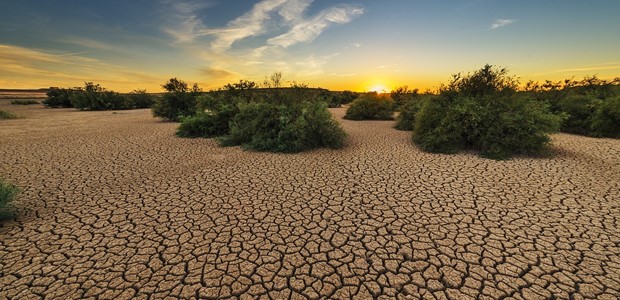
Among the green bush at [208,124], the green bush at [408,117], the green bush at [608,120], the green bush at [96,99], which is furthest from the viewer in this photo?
the green bush at [96,99]

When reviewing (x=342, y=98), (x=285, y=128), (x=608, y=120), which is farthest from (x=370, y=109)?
(x=342, y=98)

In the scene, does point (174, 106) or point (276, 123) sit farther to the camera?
point (174, 106)

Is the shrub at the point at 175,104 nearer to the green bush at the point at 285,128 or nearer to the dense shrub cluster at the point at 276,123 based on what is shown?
the dense shrub cluster at the point at 276,123

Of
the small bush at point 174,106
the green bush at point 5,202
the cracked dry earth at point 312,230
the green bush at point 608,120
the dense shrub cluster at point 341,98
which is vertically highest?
the dense shrub cluster at point 341,98

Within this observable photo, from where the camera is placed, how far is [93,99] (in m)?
25.9

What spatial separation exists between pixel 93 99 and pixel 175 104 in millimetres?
16974

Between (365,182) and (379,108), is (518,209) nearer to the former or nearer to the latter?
(365,182)

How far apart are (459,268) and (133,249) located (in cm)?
421

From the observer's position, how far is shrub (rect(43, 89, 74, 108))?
2888 cm

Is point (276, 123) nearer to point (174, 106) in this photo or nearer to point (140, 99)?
point (174, 106)

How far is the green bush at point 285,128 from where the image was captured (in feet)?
28.5

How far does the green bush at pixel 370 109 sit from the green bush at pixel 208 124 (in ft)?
30.9

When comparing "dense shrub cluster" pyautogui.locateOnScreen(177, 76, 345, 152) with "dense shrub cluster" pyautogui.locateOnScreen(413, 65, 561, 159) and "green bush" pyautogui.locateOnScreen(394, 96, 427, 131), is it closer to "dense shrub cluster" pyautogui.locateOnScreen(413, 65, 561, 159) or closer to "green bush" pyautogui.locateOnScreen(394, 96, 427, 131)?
"dense shrub cluster" pyautogui.locateOnScreen(413, 65, 561, 159)

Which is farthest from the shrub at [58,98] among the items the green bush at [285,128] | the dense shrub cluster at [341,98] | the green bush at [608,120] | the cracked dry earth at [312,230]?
the green bush at [608,120]
